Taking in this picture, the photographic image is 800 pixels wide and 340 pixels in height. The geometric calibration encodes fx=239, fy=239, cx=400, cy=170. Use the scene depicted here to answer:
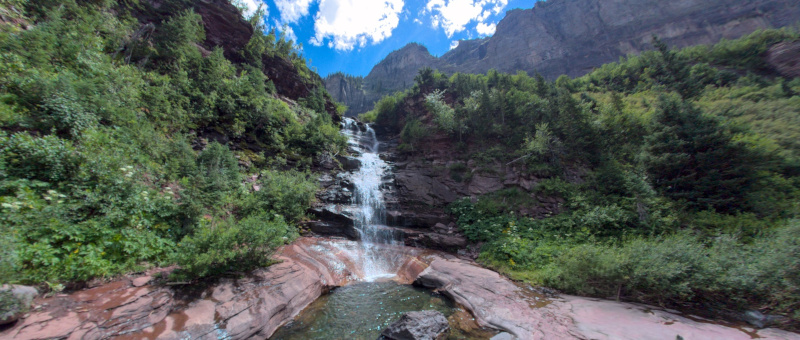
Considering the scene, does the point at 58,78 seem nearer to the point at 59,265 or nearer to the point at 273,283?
the point at 59,265

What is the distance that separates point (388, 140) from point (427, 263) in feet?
67.7

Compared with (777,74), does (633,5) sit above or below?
above

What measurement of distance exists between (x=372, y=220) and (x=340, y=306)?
6.85 metres

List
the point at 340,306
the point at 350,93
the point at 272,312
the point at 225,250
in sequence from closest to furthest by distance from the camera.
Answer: the point at 225,250
the point at 272,312
the point at 340,306
the point at 350,93

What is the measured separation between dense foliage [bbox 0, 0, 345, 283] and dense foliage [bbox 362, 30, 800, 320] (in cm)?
996

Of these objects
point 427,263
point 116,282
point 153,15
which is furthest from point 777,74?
point 153,15

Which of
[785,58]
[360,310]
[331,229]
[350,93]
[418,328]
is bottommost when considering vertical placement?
[360,310]

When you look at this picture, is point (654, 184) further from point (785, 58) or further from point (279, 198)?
point (785, 58)

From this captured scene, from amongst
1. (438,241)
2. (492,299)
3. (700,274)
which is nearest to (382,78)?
(438,241)

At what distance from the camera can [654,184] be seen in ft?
38.3

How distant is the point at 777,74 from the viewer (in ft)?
67.7

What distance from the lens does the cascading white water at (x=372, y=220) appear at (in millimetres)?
10976

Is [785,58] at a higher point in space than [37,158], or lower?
higher

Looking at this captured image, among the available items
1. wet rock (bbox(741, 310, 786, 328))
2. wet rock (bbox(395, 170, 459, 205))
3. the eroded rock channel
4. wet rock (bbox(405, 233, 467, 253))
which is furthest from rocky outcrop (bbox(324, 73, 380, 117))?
wet rock (bbox(741, 310, 786, 328))
